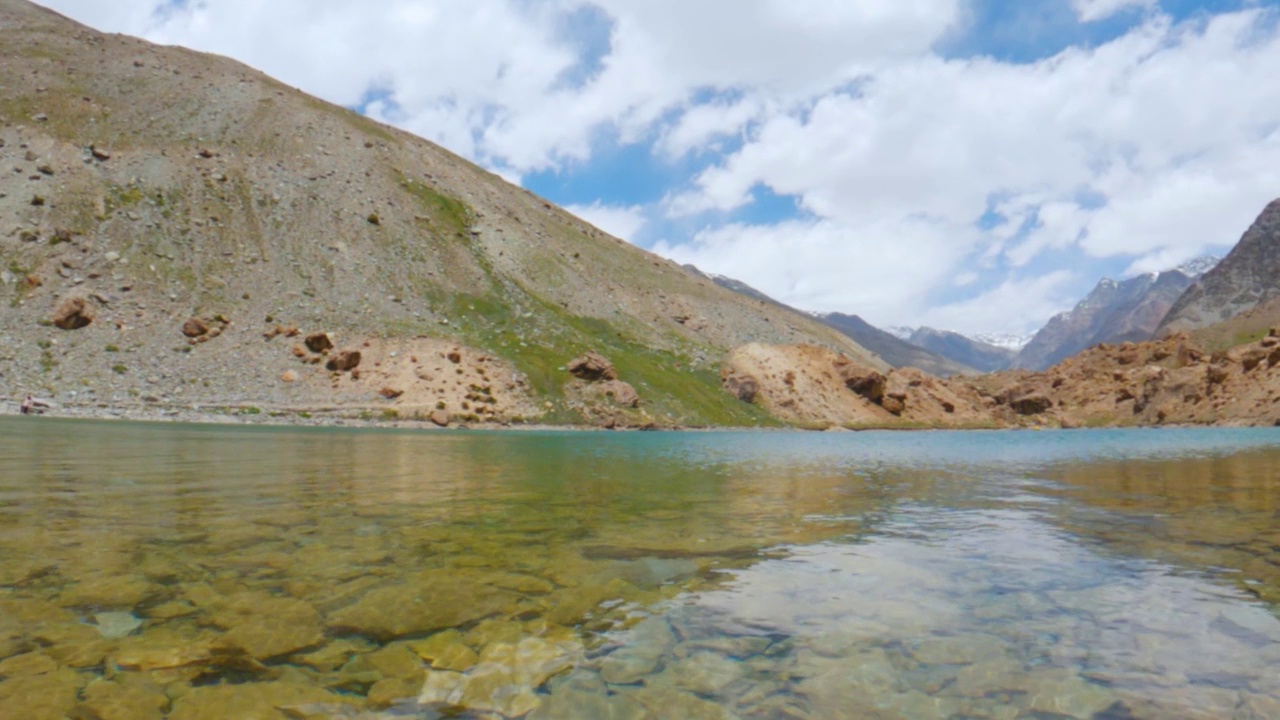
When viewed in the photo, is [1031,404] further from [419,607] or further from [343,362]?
[419,607]

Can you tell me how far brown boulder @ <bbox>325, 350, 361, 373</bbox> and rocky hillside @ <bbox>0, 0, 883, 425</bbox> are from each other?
0.65ft

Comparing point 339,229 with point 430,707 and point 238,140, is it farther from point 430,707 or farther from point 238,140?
point 430,707

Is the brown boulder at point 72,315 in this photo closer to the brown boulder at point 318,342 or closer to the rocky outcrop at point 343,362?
the brown boulder at point 318,342

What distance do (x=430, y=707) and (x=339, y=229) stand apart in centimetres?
11335

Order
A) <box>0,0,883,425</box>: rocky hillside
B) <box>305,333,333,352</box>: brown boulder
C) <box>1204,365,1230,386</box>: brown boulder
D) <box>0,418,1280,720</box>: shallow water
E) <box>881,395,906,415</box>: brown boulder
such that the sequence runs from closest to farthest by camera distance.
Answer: <box>0,418,1280,720</box>: shallow water < <box>0,0,883,425</box>: rocky hillside < <box>305,333,333,352</box>: brown boulder < <box>881,395,906,415</box>: brown boulder < <box>1204,365,1230,386</box>: brown boulder

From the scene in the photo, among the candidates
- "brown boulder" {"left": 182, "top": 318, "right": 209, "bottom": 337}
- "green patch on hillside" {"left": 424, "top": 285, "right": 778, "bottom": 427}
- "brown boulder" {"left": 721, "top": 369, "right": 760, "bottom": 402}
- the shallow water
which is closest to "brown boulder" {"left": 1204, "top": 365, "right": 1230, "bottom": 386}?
"brown boulder" {"left": 721, "top": 369, "right": 760, "bottom": 402}

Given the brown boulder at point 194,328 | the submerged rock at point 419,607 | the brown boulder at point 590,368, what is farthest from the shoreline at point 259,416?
the submerged rock at point 419,607

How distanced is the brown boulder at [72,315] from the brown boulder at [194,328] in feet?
29.2

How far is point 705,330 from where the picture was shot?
5448 inches

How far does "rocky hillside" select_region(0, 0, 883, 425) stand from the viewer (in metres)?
78.3

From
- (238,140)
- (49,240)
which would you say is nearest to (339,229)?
(238,140)

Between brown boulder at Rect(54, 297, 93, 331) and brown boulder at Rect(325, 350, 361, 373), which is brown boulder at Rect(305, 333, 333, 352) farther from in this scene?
brown boulder at Rect(54, 297, 93, 331)

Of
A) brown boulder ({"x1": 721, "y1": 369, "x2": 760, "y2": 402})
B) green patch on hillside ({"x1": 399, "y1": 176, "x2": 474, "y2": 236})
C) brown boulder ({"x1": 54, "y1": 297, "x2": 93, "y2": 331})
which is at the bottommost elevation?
brown boulder ({"x1": 721, "y1": 369, "x2": 760, "y2": 402})

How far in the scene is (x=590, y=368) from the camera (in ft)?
328
